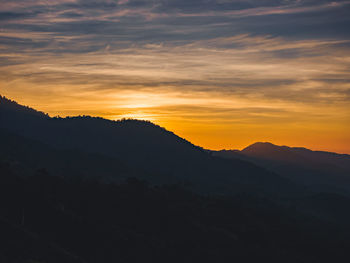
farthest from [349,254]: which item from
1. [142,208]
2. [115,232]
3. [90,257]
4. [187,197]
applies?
[90,257]

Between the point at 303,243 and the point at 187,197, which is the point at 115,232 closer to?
the point at 187,197

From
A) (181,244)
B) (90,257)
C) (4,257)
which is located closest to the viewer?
(4,257)

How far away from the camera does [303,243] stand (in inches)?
6132

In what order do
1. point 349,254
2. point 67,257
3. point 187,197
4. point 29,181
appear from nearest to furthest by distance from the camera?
point 67,257 → point 29,181 → point 349,254 → point 187,197

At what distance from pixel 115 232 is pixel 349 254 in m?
89.0

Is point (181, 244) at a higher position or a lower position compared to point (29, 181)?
lower

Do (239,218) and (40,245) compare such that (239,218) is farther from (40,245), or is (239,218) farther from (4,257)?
(4,257)

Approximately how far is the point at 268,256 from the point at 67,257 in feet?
208

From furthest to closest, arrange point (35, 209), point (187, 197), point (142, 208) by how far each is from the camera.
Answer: point (187, 197), point (142, 208), point (35, 209)

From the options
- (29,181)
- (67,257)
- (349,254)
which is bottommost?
(349,254)

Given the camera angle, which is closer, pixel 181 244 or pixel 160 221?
pixel 181 244

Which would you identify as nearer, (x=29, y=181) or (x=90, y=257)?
(x=90, y=257)

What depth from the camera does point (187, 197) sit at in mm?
171125

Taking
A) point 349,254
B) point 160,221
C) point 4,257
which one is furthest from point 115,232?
point 349,254
